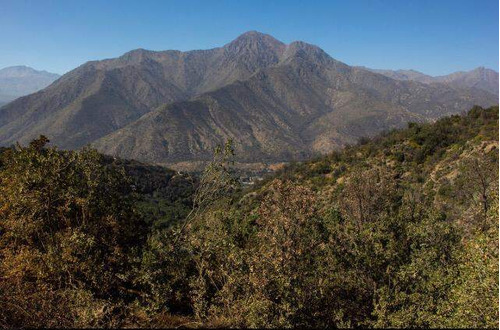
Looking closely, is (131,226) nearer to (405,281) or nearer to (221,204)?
(221,204)

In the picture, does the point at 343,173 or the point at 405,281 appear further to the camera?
the point at 343,173

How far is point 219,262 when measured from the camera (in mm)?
17484

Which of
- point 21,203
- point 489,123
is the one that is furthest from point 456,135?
point 21,203

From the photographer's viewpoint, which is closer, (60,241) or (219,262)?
(60,241)

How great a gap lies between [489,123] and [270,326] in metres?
58.8

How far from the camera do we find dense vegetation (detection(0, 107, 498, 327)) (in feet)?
42.2

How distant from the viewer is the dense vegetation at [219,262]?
42.2 feet

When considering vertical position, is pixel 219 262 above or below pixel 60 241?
below

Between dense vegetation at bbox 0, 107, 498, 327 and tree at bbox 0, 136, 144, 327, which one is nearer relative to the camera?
dense vegetation at bbox 0, 107, 498, 327

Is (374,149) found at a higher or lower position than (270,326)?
higher

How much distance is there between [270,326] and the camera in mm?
11930

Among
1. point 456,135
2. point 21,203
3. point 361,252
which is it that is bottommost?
point 361,252

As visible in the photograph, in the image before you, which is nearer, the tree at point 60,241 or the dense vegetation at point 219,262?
the dense vegetation at point 219,262

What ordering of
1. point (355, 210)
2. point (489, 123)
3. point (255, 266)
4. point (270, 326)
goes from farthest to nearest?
point (489, 123), point (355, 210), point (255, 266), point (270, 326)
